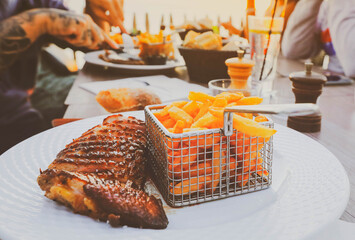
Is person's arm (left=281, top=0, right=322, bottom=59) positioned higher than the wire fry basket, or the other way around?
person's arm (left=281, top=0, right=322, bottom=59)

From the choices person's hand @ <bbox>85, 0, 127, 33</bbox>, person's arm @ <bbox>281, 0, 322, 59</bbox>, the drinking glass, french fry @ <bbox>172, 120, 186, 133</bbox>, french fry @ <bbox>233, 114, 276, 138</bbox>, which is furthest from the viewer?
person's hand @ <bbox>85, 0, 127, 33</bbox>

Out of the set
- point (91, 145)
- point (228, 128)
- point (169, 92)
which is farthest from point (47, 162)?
point (169, 92)

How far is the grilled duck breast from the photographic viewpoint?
691 mm

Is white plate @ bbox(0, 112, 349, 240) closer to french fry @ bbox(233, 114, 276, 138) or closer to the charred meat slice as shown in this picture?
the charred meat slice

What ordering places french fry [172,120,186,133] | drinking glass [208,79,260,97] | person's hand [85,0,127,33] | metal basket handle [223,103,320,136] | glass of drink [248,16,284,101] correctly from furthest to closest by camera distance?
person's hand [85,0,127,33], glass of drink [248,16,284,101], drinking glass [208,79,260,97], french fry [172,120,186,133], metal basket handle [223,103,320,136]

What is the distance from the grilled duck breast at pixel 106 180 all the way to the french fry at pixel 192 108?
0.18 metres

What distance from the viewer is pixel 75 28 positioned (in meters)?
3.23

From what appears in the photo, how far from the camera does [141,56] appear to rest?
8.67 ft

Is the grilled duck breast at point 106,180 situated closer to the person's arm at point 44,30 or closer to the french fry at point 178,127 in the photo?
the french fry at point 178,127

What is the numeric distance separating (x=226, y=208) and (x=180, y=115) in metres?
0.31

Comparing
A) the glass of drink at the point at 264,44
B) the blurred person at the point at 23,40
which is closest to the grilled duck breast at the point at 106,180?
the glass of drink at the point at 264,44

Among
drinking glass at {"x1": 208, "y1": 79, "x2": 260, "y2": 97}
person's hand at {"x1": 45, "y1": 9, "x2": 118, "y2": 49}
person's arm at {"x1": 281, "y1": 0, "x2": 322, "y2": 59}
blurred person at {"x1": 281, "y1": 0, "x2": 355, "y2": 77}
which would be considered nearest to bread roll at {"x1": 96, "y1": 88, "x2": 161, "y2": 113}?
drinking glass at {"x1": 208, "y1": 79, "x2": 260, "y2": 97}

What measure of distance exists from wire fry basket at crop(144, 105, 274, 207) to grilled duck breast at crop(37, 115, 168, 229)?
72mm

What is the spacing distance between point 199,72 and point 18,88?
2312mm
